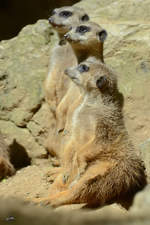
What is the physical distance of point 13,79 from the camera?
4422mm

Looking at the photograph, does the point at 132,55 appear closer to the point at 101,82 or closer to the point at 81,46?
the point at 81,46

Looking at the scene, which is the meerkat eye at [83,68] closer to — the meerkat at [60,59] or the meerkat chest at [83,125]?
the meerkat chest at [83,125]

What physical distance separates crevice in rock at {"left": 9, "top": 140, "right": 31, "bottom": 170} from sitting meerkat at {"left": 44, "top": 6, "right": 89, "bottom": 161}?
347mm

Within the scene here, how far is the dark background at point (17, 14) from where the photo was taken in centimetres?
739

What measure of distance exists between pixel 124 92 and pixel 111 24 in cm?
89

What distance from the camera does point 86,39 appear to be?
381 cm

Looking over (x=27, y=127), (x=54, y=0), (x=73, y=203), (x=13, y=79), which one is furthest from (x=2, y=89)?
(x=54, y=0)

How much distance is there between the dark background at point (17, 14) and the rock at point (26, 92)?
293cm

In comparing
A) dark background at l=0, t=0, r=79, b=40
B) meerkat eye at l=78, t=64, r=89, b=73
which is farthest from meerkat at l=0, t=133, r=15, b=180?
dark background at l=0, t=0, r=79, b=40

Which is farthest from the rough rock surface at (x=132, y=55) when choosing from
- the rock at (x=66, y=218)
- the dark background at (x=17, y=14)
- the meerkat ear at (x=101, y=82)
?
the dark background at (x=17, y=14)

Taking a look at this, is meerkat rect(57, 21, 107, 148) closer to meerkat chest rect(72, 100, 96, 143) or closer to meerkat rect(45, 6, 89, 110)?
meerkat rect(45, 6, 89, 110)

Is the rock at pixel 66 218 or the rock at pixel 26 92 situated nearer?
the rock at pixel 66 218

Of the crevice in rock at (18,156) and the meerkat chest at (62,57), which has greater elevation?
the meerkat chest at (62,57)

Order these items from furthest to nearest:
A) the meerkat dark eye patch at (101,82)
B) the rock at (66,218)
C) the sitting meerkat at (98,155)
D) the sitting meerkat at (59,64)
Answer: the sitting meerkat at (59,64)
the meerkat dark eye patch at (101,82)
the sitting meerkat at (98,155)
the rock at (66,218)
